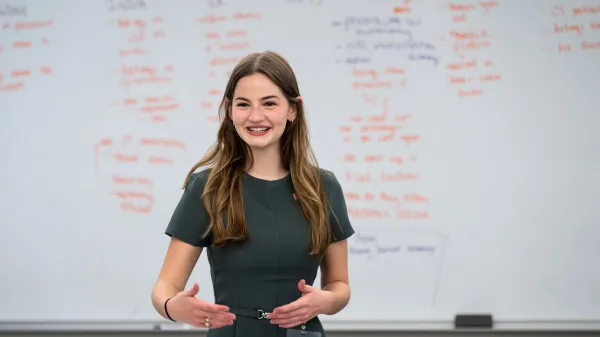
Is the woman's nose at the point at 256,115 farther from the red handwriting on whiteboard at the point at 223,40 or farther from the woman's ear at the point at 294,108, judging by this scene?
the red handwriting on whiteboard at the point at 223,40

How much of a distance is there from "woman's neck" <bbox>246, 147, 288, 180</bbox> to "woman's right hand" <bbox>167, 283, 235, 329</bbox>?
32cm

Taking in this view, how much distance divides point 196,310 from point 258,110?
0.42 meters

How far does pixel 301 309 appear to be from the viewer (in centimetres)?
149

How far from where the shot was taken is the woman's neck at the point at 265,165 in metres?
1.68

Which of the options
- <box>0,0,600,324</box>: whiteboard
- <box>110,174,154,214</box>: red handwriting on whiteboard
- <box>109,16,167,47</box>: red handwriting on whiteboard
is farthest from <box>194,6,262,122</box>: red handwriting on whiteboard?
<box>110,174,154,214</box>: red handwriting on whiteboard

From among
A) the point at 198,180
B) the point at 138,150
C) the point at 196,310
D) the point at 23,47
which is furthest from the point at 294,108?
the point at 23,47

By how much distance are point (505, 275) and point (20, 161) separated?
1.91 metres

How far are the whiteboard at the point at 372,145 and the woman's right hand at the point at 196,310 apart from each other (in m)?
1.50

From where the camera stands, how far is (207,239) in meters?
1.60

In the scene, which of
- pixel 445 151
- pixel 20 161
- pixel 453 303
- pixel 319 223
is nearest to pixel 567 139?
pixel 445 151

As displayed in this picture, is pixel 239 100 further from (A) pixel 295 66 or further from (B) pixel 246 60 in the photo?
(A) pixel 295 66

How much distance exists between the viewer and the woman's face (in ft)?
5.21

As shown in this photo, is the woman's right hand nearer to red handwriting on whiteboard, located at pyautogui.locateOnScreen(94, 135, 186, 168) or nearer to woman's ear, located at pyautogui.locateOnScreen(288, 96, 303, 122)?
woman's ear, located at pyautogui.locateOnScreen(288, 96, 303, 122)

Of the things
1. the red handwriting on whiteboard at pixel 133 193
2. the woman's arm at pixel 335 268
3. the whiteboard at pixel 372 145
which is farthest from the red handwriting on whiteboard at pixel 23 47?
the woman's arm at pixel 335 268
